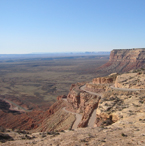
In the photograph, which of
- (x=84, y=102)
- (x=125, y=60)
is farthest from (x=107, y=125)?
(x=125, y=60)

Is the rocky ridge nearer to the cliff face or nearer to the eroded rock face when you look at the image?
the eroded rock face

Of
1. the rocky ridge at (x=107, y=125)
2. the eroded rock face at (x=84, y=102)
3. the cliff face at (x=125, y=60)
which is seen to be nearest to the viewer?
the rocky ridge at (x=107, y=125)

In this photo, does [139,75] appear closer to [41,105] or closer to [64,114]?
[64,114]

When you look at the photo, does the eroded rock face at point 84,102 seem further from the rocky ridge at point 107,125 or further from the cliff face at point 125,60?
the cliff face at point 125,60

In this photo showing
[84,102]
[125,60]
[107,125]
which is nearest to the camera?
[107,125]

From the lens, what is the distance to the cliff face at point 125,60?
421ft

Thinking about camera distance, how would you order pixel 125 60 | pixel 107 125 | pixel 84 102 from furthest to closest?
pixel 125 60 < pixel 84 102 < pixel 107 125

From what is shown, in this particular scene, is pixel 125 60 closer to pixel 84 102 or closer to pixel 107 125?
pixel 84 102

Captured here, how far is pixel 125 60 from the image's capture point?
13900cm

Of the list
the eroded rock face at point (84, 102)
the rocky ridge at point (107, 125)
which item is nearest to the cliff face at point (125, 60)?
the eroded rock face at point (84, 102)

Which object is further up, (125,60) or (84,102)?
(125,60)

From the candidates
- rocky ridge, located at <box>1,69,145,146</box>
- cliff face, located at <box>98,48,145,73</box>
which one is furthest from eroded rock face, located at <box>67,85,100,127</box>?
cliff face, located at <box>98,48,145,73</box>

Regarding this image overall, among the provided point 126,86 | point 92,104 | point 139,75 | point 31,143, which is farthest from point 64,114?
point 31,143

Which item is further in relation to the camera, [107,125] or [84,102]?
[84,102]
